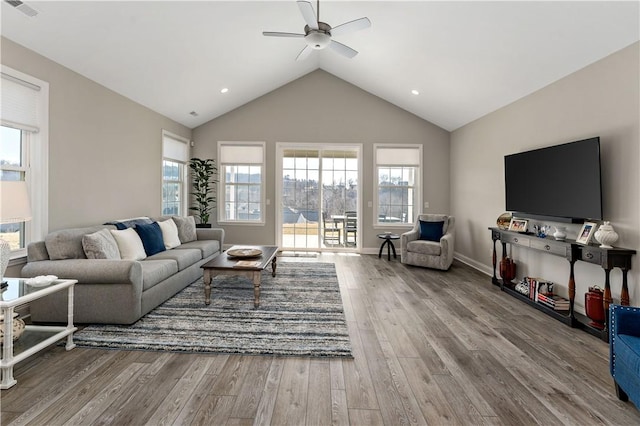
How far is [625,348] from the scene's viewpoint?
1.82 metres

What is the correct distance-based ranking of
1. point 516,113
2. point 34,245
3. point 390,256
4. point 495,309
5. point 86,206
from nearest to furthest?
point 34,245 → point 495,309 → point 86,206 → point 516,113 → point 390,256

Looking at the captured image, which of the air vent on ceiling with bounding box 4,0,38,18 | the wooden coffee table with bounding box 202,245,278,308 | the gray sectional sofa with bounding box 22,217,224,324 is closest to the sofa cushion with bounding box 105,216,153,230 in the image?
the gray sectional sofa with bounding box 22,217,224,324

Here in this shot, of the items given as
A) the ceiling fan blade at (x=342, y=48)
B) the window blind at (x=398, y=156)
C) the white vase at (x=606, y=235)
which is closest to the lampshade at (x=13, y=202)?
the ceiling fan blade at (x=342, y=48)

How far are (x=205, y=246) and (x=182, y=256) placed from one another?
0.83 m

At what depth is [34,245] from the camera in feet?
9.83

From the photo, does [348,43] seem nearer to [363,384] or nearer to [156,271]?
[156,271]

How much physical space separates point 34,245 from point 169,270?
1241mm

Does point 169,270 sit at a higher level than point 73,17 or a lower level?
lower

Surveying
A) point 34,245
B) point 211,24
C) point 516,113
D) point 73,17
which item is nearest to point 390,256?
point 516,113

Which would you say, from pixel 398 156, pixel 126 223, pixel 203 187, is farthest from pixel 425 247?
pixel 203 187

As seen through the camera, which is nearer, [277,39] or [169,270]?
[169,270]

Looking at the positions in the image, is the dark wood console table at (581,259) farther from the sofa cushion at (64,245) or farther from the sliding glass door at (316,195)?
the sofa cushion at (64,245)

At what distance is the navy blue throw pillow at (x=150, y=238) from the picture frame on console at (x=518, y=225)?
489 centimetres

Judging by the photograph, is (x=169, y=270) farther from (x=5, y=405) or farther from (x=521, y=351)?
(x=521, y=351)
